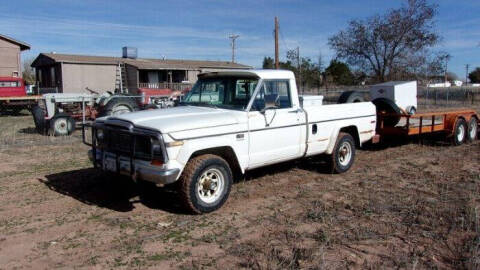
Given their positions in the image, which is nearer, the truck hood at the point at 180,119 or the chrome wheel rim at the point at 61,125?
the truck hood at the point at 180,119

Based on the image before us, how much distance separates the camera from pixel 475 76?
88812 millimetres

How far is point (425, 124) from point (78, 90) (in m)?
30.8

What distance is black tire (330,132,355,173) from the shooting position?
7.73 meters

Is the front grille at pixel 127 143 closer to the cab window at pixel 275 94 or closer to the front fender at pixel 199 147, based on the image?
the front fender at pixel 199 147

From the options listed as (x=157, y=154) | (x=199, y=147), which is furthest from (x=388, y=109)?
(x=157, y=154)

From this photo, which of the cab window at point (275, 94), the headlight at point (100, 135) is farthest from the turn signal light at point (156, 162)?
the cab window at point (275, 94)

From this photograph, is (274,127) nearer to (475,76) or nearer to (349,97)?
(349,97)

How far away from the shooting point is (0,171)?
328 inches

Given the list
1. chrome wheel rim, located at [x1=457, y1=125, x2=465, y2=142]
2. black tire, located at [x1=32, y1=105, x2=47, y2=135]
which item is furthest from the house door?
chrome wheel rim, located at [x1=457, y1=125, x2=465, y2=142]

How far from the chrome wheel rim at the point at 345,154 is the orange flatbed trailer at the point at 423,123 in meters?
2.67

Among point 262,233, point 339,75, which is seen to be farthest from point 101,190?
point 339,75

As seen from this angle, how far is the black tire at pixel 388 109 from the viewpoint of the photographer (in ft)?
33.5

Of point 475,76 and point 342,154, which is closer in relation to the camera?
point 342,154

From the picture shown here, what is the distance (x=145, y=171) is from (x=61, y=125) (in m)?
9.67
